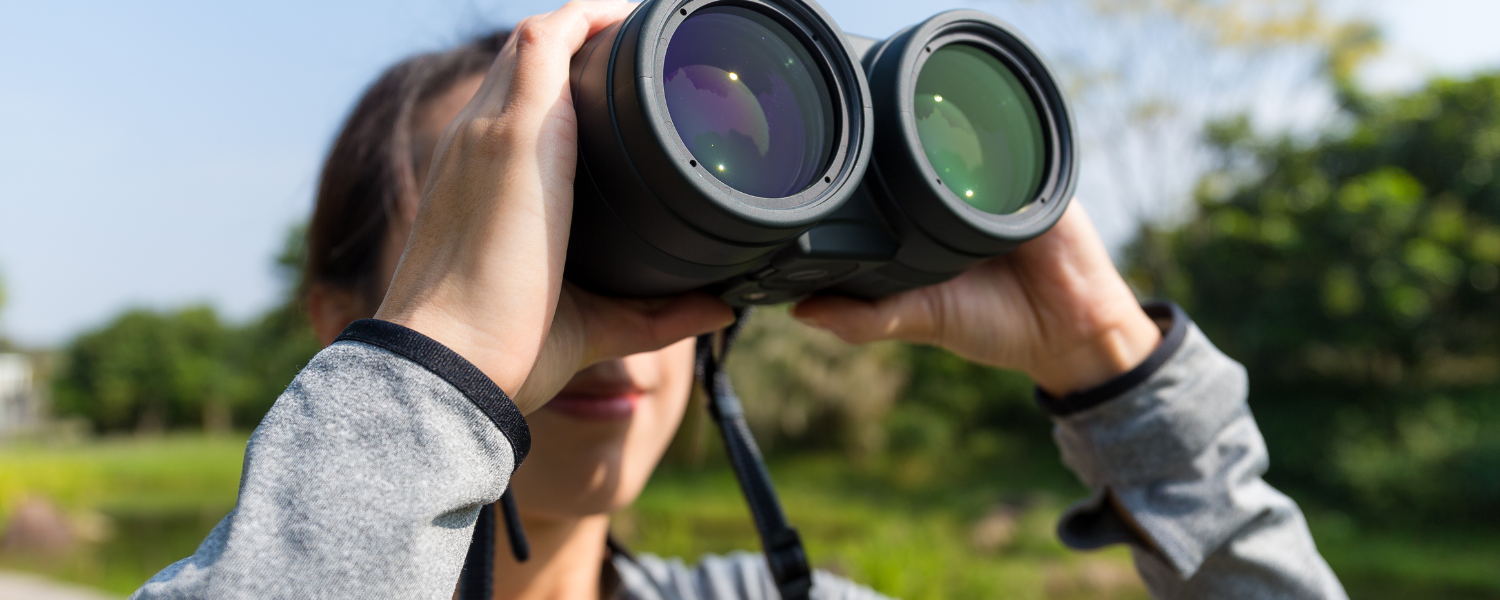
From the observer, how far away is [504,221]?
568mm

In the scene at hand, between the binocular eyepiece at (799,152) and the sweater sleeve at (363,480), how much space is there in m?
0.18

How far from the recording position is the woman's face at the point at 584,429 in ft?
2.84

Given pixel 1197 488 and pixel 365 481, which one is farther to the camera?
pixel 1197 488

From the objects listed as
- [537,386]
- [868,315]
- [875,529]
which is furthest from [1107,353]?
[875,529]

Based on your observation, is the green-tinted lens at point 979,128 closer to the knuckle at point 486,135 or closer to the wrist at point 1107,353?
the wrist at point 1107,353

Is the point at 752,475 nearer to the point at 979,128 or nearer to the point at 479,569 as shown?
the point at 479,569

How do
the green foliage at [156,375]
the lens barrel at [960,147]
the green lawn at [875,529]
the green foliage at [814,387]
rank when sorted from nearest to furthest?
the lens barrel at [960,147], the green lawn at [875,529], the green foliage at [814,387], the green foliage at [156,375]

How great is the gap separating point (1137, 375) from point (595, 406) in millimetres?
574

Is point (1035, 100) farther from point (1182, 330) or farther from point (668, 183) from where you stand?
point (668, 183)

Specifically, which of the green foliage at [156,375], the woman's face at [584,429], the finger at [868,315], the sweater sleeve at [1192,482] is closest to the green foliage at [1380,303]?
the sweater sleeve at [1192,482]

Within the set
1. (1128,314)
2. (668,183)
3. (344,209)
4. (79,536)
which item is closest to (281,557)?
(668,183)

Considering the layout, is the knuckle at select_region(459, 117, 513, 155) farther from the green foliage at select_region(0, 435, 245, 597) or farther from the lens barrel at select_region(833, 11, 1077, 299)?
the green foliage at select_region(0, 435, 245, 597)

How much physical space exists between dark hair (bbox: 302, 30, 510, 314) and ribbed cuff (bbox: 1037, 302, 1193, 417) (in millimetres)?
749

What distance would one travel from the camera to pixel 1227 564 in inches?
35.1
